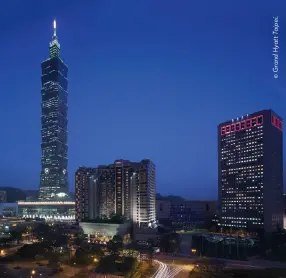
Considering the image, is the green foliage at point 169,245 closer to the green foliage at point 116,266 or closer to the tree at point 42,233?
the green foliage at point 116,266

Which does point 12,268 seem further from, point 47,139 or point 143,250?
point 47,139

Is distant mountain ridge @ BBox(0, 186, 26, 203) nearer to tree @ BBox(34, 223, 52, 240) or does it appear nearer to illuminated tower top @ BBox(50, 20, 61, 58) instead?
illuminated tower top @ BBox(50, 20, 61, 58)

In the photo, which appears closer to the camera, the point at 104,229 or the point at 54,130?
the point at 104,229

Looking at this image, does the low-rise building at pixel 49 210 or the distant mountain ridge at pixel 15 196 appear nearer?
the low-rise building at pixel 49 210

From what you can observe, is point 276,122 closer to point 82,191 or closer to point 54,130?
point 82,191

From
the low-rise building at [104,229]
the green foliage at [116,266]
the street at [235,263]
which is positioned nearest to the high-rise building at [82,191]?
the low-rise building at [104,229]

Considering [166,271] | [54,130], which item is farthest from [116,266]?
[54,130]

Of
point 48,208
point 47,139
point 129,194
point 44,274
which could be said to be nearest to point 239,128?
point 129,194
